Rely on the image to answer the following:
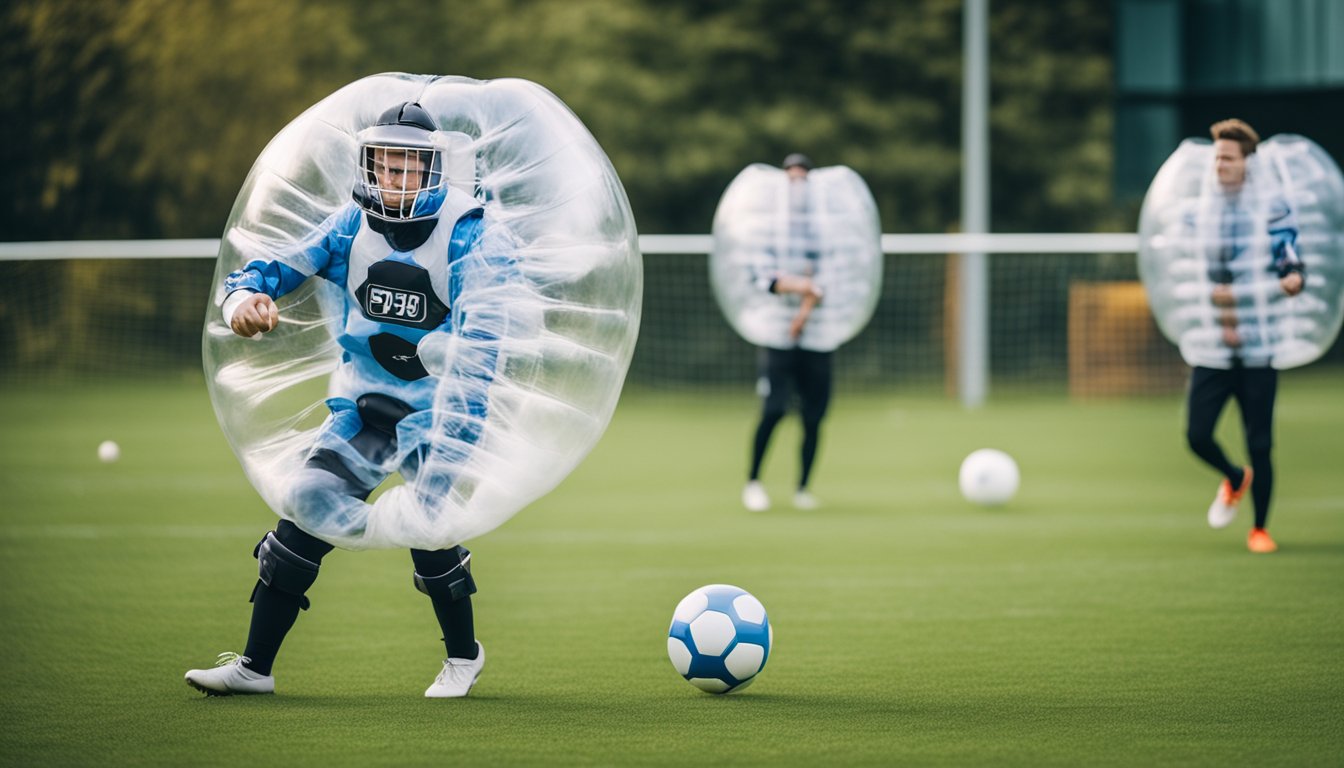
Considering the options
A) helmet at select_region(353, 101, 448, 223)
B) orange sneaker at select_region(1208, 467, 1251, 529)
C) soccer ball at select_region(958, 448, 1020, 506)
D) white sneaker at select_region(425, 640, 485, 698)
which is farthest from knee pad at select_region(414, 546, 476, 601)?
soccer ball at select_region(958, 448, 1020, 506)

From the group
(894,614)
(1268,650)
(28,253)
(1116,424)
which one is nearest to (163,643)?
(894,614)

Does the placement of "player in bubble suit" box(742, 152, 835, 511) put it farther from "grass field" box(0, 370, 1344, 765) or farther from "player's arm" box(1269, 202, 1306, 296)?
"player's arm" box(1269, 202, 1306, 296)

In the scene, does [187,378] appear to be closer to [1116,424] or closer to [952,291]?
[952,291]

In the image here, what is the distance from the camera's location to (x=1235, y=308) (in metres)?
8.51

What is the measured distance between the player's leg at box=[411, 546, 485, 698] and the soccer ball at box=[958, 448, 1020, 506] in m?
5.61

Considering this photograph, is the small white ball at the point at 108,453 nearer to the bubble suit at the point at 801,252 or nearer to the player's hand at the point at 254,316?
the bubble suit at the point at 801,252

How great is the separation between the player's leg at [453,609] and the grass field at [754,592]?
101 mm

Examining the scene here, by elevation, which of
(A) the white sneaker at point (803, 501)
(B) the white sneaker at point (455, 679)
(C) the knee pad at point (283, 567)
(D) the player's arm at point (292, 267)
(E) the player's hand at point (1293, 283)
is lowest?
(A) the white sneaker at point (803, 501)

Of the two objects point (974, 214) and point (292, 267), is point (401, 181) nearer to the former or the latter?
point (292, 267)

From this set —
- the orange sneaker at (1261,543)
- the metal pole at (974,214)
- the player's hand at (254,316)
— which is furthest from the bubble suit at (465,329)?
the metal pole at (974,214)

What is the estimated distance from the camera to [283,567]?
17.5 ft

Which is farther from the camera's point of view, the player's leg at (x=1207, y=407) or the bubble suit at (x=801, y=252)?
the bubble suit at (x=801, y=252)

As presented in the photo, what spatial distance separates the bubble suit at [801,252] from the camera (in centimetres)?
1057

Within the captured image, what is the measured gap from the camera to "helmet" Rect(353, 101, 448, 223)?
5145mm
